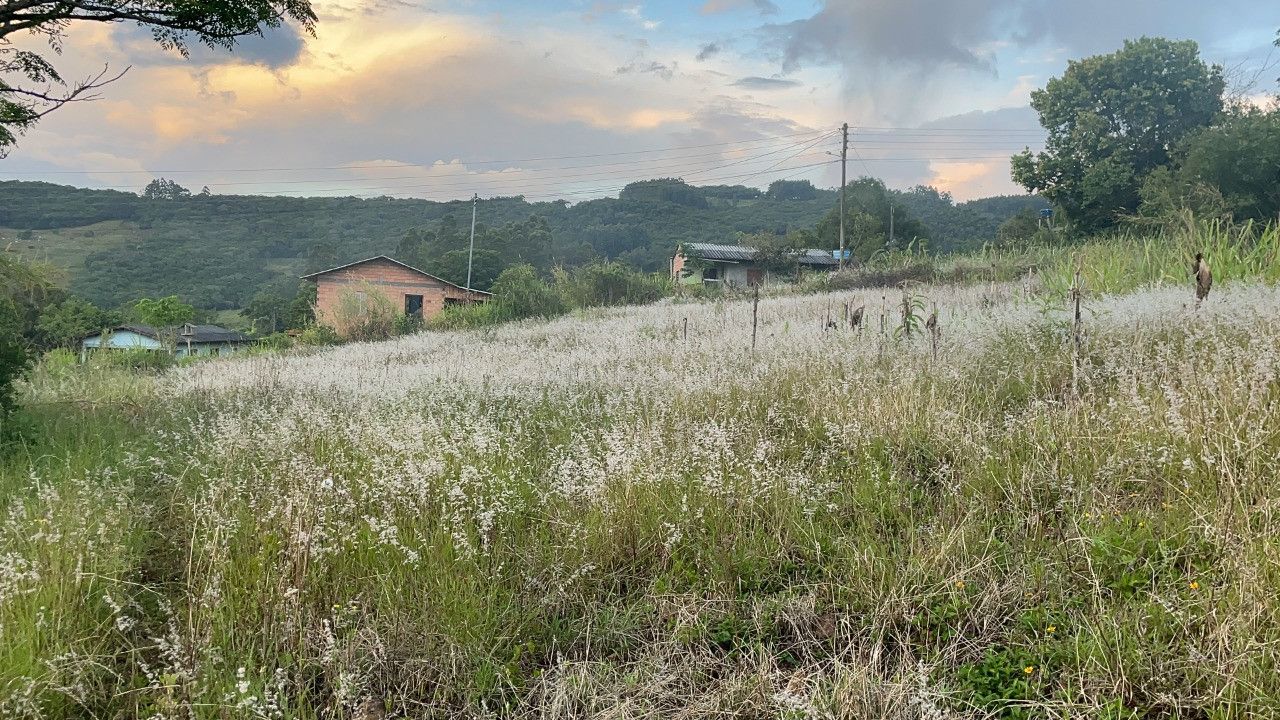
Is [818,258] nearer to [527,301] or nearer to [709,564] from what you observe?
[527,301]

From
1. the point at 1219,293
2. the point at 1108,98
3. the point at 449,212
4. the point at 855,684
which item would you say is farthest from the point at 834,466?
the point at 449,212

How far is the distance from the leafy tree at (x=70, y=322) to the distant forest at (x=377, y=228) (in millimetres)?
16842

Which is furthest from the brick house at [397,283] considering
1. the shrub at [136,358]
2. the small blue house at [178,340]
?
the shrub at [136,358]

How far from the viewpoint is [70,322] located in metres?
20.7

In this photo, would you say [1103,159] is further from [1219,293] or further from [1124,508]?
[1124,508]

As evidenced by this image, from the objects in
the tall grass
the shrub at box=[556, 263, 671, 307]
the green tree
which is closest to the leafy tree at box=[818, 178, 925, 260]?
the green tree

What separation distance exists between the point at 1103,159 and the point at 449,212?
2483 inches

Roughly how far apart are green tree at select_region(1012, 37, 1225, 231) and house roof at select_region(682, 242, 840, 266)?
A: 17325 millimetres

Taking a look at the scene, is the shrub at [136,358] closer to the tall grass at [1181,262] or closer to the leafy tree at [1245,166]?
the tall grass at [1181,262]

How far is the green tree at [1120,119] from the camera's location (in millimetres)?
34438

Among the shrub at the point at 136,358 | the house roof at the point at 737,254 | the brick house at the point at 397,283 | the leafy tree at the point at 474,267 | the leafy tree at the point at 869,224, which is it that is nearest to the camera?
the shrub at the point at 136,358

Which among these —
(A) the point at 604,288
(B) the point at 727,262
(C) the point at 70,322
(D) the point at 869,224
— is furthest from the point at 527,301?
(D) the point at 869,224

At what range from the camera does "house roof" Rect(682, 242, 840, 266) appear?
Answer: 173 ft

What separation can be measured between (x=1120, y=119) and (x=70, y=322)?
47.9m
